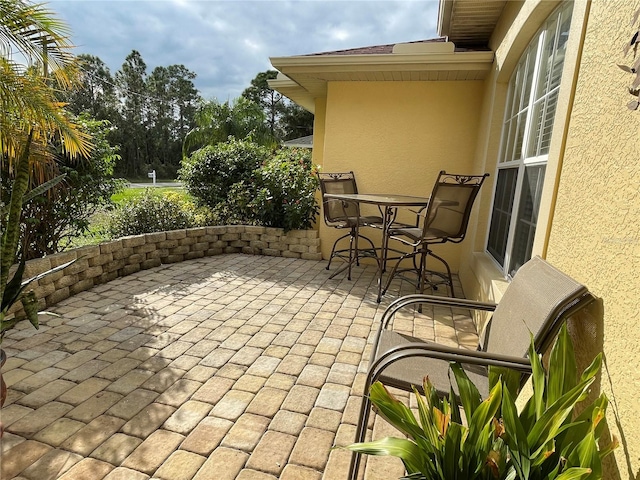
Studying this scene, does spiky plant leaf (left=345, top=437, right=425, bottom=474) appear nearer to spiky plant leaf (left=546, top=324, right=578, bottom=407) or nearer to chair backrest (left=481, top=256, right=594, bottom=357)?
spiky plant leaf (left=546, top=324, right=578, bottom=407)

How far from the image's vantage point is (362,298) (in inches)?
160

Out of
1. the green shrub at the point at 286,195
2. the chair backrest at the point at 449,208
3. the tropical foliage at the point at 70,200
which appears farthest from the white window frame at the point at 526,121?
the tropical foliage at the point at 70,200

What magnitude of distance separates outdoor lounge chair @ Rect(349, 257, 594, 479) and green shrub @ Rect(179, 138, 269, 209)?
16.9 feet

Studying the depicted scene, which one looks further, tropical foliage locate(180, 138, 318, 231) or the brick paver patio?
tropical foliage locate(180, 138, 318, 231)

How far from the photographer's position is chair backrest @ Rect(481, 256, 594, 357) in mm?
1335

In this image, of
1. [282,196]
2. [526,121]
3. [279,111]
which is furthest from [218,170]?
[279,111]

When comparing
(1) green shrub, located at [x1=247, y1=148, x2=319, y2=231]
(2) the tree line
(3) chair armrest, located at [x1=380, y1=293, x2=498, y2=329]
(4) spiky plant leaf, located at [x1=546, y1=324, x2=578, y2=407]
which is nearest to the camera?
(4) spiky plant leaf, located at [x1=546, y1=324, x2=578, y2=407]

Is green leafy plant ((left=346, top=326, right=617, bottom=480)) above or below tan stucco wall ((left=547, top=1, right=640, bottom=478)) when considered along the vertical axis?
below

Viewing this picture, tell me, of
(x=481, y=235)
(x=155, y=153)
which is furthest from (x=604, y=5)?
(x=155, y=153)

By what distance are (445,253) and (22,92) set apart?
5.00 metres

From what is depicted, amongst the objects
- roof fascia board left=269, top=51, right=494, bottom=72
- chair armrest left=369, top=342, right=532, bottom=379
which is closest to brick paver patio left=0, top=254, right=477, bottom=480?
chair armrest left=369, top=342, right=532, bottom=379

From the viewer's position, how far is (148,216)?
515 centimetres

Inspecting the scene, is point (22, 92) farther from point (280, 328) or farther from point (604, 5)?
point (604, 5)

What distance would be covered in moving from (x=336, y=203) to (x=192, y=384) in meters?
3.11
